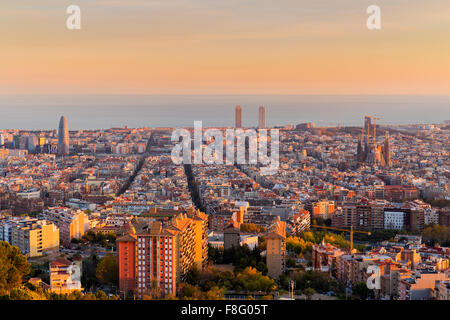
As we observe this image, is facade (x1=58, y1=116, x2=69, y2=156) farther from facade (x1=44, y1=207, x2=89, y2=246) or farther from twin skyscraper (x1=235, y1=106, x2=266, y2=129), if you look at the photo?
facade (x1=44, y1=207, x2=89, y2=246)

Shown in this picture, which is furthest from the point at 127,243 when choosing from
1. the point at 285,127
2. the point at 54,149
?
the point at 285,127

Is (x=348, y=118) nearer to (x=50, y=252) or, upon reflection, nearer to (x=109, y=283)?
(x=50, y=252)

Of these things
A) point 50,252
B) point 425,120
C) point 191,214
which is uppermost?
point 425,120

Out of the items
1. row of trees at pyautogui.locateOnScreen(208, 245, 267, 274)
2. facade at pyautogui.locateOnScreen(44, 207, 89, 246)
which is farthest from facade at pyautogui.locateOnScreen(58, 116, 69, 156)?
row of trees at pyautogui.locateOnScreen(208, 245, 267, 274)

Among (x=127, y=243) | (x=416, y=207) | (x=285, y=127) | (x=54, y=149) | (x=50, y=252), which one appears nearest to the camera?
(x=127, y=243)

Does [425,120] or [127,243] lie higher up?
[425,120]

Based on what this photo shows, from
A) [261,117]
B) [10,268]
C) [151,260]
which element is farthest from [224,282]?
[261,117]

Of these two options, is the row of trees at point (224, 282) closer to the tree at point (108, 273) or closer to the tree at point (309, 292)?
the tree at point (309, 292)
